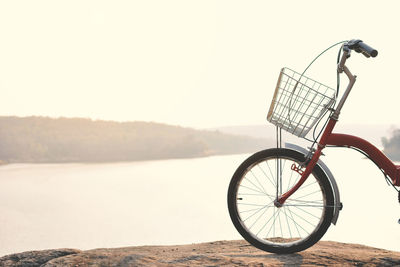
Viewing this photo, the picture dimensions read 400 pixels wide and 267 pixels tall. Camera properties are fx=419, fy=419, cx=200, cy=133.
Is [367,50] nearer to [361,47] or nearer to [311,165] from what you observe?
[361,47]

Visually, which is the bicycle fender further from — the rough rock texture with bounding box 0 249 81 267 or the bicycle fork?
the rough rock texture with bounding box 0 249 81 267

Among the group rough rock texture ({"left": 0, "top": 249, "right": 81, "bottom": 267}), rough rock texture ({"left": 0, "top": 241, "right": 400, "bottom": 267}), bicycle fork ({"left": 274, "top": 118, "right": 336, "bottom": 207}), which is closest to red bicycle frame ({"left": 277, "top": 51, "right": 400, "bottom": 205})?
bicycle fork ({"left": 274, "top": 118, "right": 336, "bottom": 207})

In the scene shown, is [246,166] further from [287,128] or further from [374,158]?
[374,158]

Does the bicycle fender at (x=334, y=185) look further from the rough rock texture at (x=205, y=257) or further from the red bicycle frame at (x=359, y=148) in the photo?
the rough rock texture at (x=205, y=257)

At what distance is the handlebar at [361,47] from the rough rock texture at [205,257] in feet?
6.87

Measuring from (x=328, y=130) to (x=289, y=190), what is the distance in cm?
74

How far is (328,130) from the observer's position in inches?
164

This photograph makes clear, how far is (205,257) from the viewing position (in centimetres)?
449

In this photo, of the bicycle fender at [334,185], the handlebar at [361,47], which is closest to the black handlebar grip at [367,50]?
the handlebar at [361,47]

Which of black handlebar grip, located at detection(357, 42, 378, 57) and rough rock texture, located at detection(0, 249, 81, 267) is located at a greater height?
black handlebar grip, located at detection(357, 42, 378, 57)

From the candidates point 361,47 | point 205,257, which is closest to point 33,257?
point 205,257

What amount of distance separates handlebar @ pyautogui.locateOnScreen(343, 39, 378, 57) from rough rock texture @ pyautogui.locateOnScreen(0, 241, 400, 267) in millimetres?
2095

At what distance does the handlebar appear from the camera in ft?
12.3

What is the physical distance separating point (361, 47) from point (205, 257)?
8.63 ft
